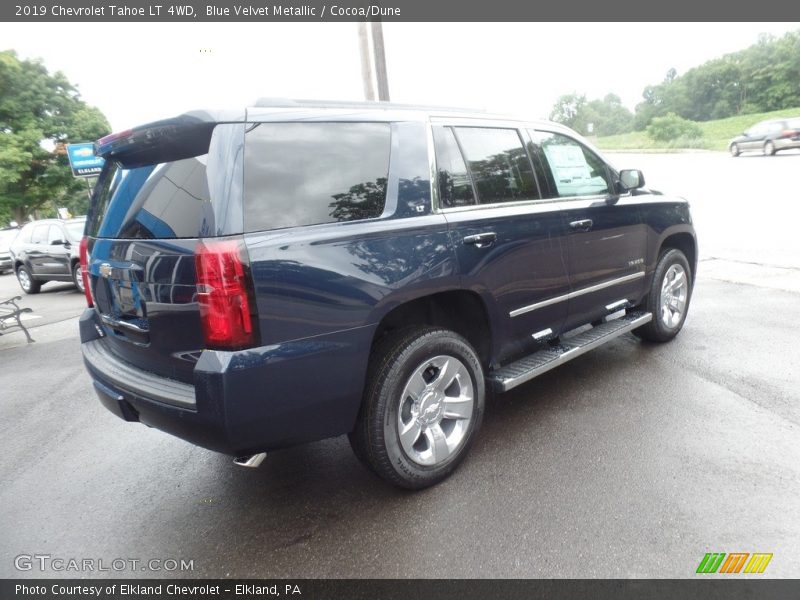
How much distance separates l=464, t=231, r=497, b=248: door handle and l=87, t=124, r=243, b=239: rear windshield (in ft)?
4.15

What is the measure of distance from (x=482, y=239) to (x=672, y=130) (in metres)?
48.7

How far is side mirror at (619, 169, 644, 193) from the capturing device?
4258mm

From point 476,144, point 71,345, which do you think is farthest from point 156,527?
point 71,345

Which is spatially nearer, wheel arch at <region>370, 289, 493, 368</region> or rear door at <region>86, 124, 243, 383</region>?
rear door at <region>86, 124, 243, 383</region>

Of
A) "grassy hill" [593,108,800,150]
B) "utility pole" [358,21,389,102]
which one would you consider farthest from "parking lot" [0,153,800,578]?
"grassy hill" [593,108,800,150]

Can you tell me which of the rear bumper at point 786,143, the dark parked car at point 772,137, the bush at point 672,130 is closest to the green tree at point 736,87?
the bush at point 672,130

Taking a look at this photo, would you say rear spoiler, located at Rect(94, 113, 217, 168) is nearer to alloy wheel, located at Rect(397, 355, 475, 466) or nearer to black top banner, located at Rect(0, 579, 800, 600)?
alloy wheel, located at Rect(397, 355, 475, 466)

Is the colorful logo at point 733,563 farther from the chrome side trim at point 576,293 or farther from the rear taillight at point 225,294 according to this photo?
the rear taillight at point 225,294

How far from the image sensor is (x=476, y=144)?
10.7ft

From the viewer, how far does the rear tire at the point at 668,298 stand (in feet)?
15.0

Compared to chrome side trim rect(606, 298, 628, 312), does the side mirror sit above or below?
above

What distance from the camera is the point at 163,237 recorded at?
239 cm

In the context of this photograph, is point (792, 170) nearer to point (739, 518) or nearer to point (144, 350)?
point (739, 518)

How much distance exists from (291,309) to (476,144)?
5.53ft
